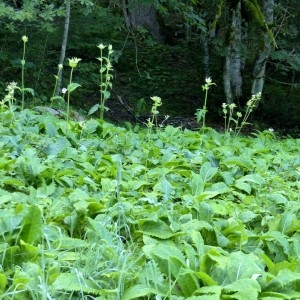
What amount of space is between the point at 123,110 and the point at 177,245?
958 centimetres

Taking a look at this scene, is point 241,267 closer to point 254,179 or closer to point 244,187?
point 244,187

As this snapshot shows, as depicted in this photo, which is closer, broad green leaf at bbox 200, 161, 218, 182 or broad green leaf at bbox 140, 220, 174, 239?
broad green leaf at bbox 140, 220, 174, 239

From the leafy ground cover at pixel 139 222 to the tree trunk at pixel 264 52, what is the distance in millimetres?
6210

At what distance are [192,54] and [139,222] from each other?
1242 cm

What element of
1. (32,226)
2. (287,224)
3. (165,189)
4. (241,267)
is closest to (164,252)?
(241,267)

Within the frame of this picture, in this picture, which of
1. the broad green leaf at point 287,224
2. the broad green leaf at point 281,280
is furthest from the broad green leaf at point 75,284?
the broad green leaf at point 287,224

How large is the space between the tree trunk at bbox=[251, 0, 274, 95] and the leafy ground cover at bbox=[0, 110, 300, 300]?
20.4 feet

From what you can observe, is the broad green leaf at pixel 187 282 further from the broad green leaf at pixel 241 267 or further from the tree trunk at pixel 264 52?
the tree trunk at pixel 264 52

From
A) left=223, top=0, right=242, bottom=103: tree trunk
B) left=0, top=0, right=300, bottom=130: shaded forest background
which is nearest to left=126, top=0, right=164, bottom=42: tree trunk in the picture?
left=0, top=0, right=300, bottom=130: shaded forest background

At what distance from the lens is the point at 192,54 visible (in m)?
14.6

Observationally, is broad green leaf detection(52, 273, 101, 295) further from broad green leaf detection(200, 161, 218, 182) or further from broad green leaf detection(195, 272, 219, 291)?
broad green leaf detection(200, 161, 218, 182)

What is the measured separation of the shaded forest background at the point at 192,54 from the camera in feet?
31.2

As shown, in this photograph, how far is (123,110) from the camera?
11.9 metres

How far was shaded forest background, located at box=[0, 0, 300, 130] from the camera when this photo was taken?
9.52m
